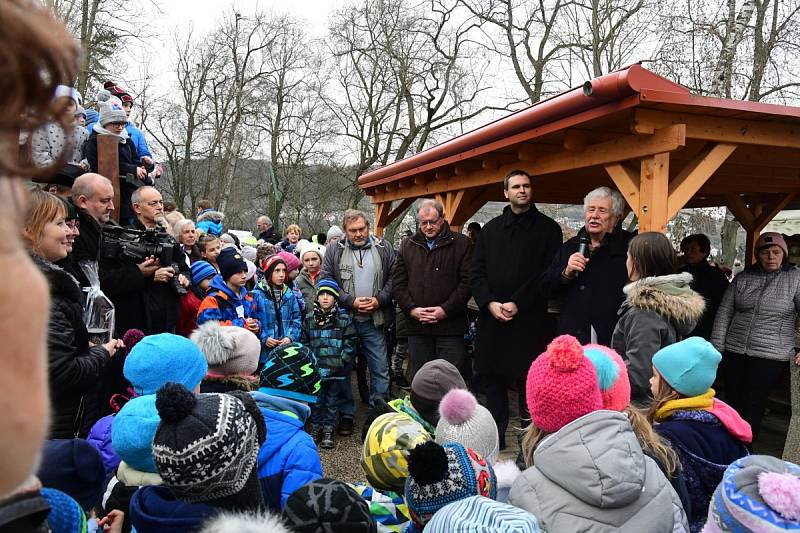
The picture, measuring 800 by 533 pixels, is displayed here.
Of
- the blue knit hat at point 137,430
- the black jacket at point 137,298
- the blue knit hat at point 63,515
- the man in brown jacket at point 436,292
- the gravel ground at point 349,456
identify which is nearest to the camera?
the blue knit hat at point 63,515

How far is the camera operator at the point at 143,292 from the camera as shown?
3.51 m

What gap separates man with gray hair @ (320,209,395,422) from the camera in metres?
5.05

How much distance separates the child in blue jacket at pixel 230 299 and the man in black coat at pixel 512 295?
188 centimetres

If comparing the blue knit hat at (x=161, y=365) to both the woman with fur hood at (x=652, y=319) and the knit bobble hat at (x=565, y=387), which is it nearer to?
the knit bobble hat at (x=565, y=387)

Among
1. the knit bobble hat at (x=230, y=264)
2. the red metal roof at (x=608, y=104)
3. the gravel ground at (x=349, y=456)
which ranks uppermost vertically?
the red metal roof at (x=608, y=104)

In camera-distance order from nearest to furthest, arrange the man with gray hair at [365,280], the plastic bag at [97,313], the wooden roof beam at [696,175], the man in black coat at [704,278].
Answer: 1. the plastic bag at [97,313]
2. the wooden roof beam at [696,175]
3. the man with gray hair at [365,280]
4. the man in black coat at [704,278]

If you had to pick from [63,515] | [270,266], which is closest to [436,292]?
[270,266]

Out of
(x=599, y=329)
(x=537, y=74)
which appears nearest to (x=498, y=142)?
(x=599, y=329)

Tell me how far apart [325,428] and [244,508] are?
3.21m

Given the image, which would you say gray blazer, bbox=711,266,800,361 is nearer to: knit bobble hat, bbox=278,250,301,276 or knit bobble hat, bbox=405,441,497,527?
knit bobble hat, bbox=405,441,497,527

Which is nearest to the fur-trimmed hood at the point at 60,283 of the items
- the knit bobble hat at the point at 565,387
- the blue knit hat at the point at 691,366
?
the knit bobble hat at the point at 565,387

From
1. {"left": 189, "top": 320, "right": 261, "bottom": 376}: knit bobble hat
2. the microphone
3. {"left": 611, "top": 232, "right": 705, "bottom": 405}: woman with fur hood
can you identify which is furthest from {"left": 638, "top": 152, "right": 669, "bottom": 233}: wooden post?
{"left": 189, "top": 320, "right": 261, "bottom": 376}: knit bobble hat

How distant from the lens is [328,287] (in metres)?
4.90

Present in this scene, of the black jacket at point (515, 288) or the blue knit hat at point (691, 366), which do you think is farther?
the black jacket at point (515, 288)
